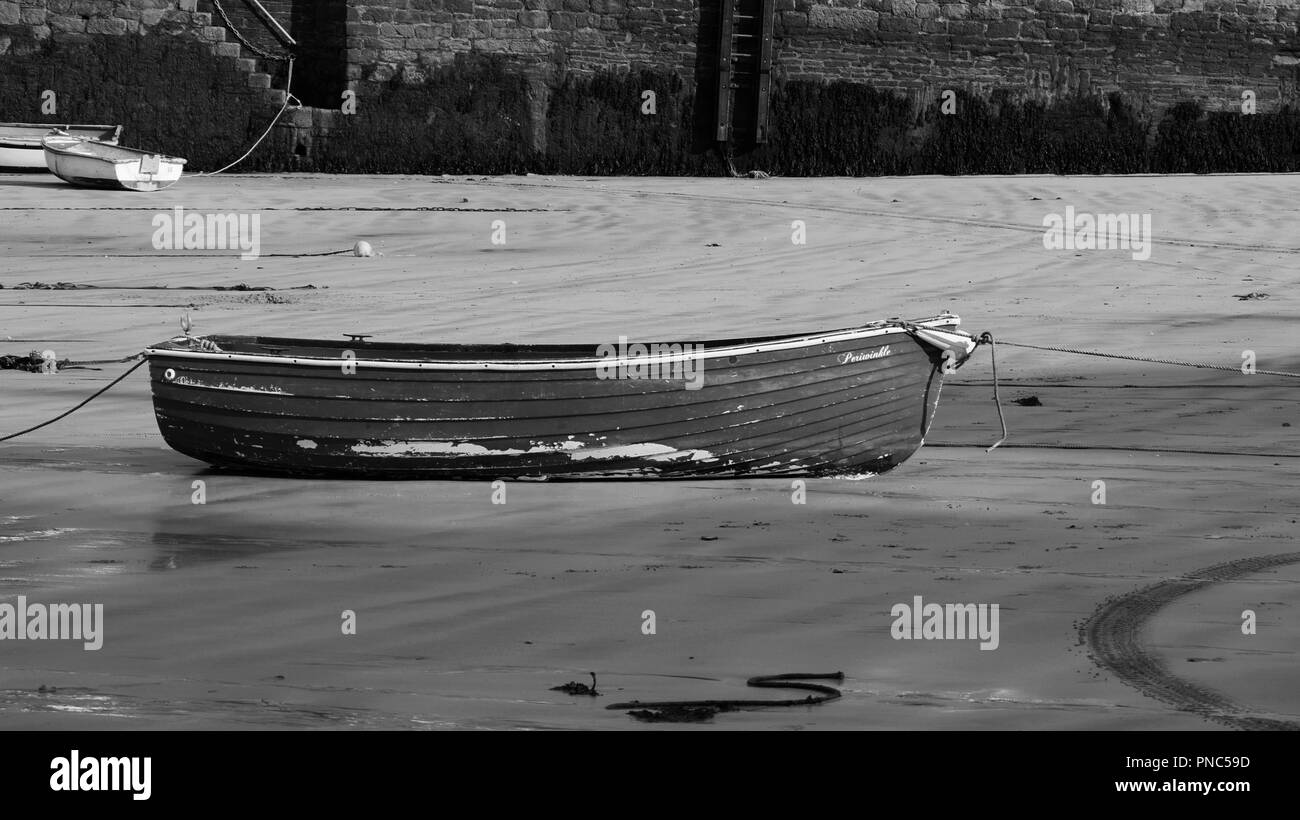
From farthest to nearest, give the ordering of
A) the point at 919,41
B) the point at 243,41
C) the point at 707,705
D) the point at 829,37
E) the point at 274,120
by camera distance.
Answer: the point at 919,41 < the point at 829,37 < the point at 243,41 < the point at 274,120 < the point at 707,705

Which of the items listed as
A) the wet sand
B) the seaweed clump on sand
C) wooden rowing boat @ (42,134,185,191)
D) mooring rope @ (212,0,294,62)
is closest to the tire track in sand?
the wet sand

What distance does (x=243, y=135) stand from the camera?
18859 mm

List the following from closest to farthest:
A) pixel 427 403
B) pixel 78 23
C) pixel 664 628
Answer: pixel 664 628 < pixel 427 403 < pixel 78 23

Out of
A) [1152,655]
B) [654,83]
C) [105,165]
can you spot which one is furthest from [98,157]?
[1152,655]

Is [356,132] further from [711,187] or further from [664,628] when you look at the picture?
[664,628]

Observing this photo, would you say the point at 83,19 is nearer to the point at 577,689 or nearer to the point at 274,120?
the point at 274,120

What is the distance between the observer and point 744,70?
19.9m

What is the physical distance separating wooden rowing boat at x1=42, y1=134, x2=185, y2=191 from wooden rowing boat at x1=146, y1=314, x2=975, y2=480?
988 cm

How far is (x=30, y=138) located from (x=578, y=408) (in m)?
12.5

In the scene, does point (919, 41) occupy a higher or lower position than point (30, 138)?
higher

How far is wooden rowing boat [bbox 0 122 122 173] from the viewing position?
17.8 m
